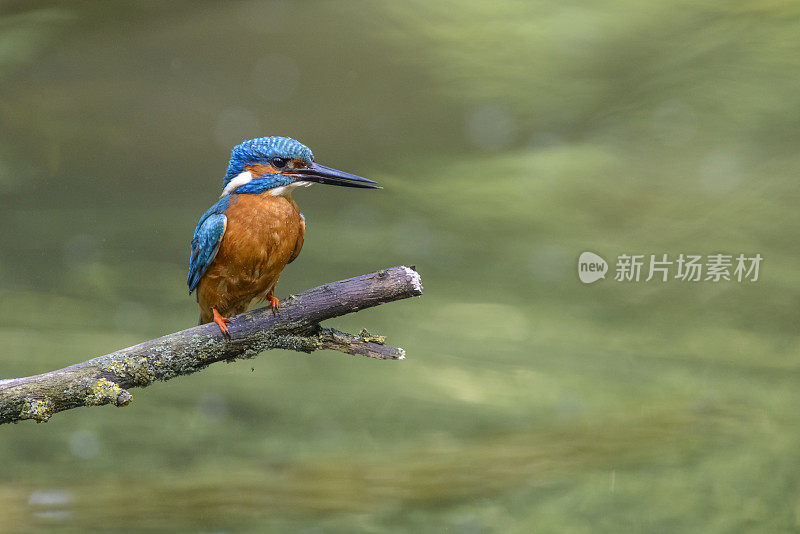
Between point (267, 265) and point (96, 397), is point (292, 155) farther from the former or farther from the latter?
point (96, 397)

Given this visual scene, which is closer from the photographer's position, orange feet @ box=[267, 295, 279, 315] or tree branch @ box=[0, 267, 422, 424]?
tree branch @ box=[0, 267, 422, 424]

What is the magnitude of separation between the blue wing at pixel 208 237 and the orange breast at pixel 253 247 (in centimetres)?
2

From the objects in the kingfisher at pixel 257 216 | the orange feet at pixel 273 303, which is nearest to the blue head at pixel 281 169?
the kingfisher at pixel 257 216

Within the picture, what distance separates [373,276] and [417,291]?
5.3 inches

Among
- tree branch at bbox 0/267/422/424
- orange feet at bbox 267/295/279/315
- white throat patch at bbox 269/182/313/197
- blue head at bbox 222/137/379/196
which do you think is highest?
blue head at bbox 222/137/379/196

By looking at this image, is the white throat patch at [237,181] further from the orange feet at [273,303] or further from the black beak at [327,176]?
the orange feet at [273,303]

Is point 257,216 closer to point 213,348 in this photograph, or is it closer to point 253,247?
point 253,247

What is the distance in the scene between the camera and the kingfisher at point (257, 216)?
7.66 feet

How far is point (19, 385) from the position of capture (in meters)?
2.15

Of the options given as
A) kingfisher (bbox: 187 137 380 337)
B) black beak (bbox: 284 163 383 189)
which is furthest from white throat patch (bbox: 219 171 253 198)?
black beak (bbox: 284 163 383 189)

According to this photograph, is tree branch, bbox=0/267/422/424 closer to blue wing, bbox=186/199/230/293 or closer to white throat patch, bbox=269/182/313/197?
blue wing, bbox=186/199/230/293

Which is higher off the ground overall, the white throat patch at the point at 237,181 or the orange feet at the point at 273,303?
the white throat patch at the point at 237,181

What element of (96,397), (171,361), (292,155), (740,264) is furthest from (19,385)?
(740,264)

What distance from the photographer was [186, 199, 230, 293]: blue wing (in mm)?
2344
